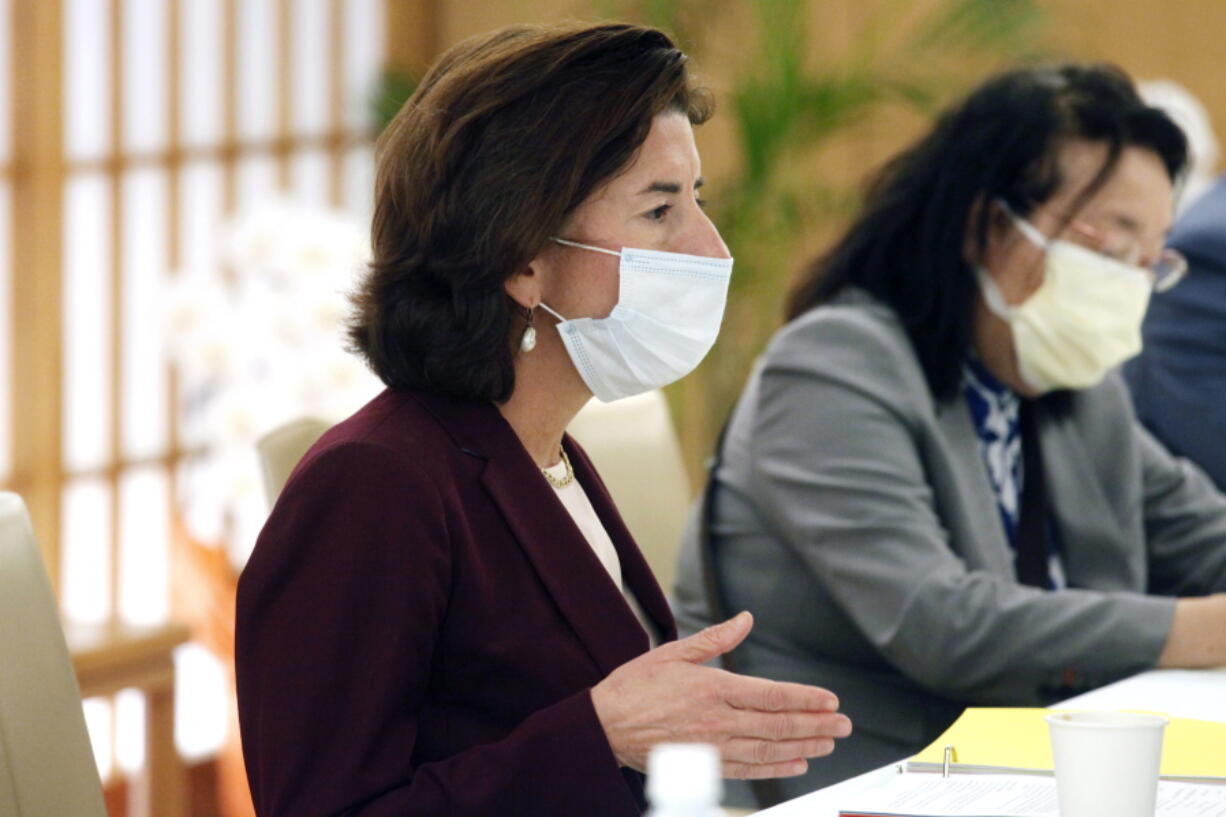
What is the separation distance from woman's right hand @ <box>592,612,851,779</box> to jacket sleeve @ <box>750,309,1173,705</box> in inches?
25.5

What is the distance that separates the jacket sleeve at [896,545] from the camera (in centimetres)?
184

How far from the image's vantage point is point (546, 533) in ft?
4.63

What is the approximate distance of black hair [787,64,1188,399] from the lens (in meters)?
2.11

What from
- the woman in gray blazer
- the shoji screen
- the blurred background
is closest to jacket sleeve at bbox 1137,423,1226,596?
the woman in gray blazer

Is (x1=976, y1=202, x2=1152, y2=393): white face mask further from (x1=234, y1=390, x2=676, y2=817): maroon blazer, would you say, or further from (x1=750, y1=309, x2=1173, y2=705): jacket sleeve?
(x1=234, y1=390, x2=676, y2=817): maroon blazer

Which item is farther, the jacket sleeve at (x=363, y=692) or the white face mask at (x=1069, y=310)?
the white face mask at (x=1069, y=310)

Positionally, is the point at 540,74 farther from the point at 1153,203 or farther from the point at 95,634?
the point at 1153,203

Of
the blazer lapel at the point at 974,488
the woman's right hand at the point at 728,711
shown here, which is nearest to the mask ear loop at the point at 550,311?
the woman's right hand at the point at 728,711

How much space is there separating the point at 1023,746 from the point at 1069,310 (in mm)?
880

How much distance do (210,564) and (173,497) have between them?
900 mm

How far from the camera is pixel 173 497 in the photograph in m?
4.32

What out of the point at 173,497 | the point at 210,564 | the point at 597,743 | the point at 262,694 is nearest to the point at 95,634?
the point at 262,694

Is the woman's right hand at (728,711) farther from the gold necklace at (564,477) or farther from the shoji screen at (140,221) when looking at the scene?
the shoji screen at (140,221)

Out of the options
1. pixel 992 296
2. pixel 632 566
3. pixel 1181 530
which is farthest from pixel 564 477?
pixel 1181 530
